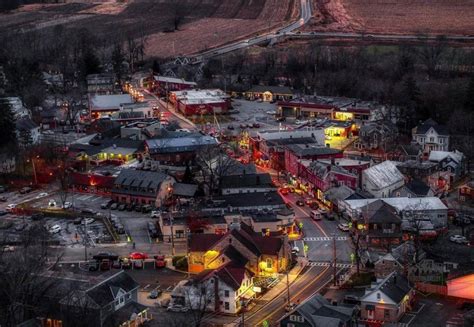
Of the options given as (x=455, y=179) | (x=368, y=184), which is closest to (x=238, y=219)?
(x=368, y=184)

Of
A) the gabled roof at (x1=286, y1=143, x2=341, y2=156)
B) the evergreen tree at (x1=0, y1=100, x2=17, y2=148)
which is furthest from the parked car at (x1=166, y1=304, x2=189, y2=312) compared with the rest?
the evergreen tree at (x1=0, y1=100, x2=17, y2=148)

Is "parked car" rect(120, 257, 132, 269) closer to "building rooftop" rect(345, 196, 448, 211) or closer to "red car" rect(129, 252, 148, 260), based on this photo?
"red car" rect(129, 252, 148, 260)

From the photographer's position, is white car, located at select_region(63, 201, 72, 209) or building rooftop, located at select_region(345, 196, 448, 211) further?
white car, located at select_region(63, 201, 72, 209)

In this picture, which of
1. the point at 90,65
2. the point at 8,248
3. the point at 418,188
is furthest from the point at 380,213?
the point at 90,65

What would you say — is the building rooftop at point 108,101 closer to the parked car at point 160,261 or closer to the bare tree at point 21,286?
the parked car at point 160,261

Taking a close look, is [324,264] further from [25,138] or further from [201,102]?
[201,102]

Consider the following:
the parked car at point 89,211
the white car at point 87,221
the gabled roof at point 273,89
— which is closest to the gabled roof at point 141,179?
the parked car at point 89,211

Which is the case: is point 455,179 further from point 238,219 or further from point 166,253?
point 166,253
